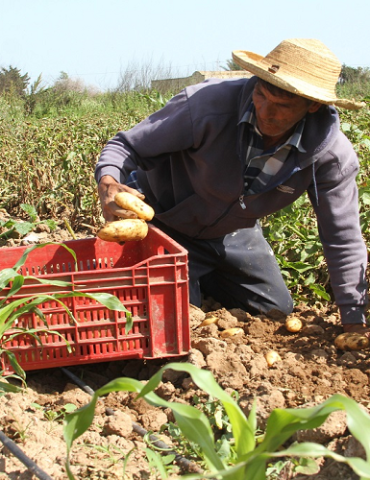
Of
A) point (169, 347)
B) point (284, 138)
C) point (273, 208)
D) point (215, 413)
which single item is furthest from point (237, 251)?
point (215, 413)

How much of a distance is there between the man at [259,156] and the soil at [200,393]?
338 mm

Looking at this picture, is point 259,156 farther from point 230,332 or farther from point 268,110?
point 230,332

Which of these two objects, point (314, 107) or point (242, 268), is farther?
point (242, 268)

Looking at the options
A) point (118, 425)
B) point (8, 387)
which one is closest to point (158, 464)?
point (118, 425)

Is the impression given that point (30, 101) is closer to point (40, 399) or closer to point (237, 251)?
point (237, 251)

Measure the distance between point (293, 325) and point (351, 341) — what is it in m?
0.32

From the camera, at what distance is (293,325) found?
2838 millimetres

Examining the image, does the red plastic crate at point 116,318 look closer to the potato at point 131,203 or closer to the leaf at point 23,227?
the potato at point 131,203

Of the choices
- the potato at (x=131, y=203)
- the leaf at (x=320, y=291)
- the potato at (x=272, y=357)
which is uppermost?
the potato at (x=131, y=203)

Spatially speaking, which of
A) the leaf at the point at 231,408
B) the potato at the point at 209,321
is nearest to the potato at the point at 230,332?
the potato at the point at 209,321

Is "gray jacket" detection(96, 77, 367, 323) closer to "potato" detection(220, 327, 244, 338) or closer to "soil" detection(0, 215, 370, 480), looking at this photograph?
"soil" detection(0, 215, 370, 480)

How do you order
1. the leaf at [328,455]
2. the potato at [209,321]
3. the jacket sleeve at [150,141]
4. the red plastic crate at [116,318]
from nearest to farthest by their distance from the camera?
→ the leaf at [328,455] < the red plastic crate at [116,318] < the jacket sleeve at [150,141] < the potato at [209,321]

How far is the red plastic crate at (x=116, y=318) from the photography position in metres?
2.31

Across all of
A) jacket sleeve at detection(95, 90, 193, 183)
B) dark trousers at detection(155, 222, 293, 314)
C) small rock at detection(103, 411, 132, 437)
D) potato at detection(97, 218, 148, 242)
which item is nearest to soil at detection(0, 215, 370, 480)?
small rock at detection(103, 411, 132, 437)
